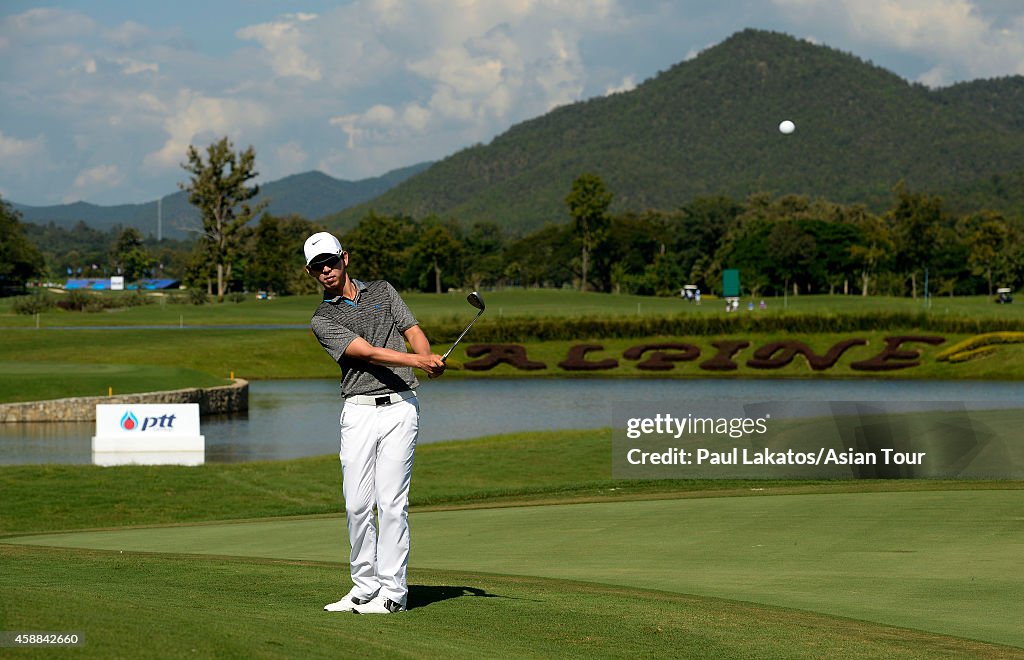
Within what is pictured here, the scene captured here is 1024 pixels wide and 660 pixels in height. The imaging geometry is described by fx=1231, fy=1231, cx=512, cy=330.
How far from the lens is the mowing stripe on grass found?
35.0 ft

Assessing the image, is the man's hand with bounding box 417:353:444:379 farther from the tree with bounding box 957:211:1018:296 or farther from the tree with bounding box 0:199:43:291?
the tree with bounding box 0:199:43:291

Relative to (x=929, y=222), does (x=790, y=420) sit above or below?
below

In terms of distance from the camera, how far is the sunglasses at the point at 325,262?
927 cm

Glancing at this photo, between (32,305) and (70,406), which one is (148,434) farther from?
(32,305)

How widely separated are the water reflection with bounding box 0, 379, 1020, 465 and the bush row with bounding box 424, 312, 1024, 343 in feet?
38.5

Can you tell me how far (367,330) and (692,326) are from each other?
265 ft

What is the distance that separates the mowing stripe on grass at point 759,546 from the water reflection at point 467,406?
2118cm

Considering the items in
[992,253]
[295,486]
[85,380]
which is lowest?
[295,486]

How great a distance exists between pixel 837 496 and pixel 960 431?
747 cm

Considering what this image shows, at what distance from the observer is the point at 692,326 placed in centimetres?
8894

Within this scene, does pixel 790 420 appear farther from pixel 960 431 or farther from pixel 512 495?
pixel 512 495

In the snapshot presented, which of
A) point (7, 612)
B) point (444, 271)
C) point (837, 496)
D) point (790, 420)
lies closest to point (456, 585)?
point (7, 612)

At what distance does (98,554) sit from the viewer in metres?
13.6

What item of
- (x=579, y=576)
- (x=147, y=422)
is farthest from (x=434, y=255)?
(x=579, y=576)
